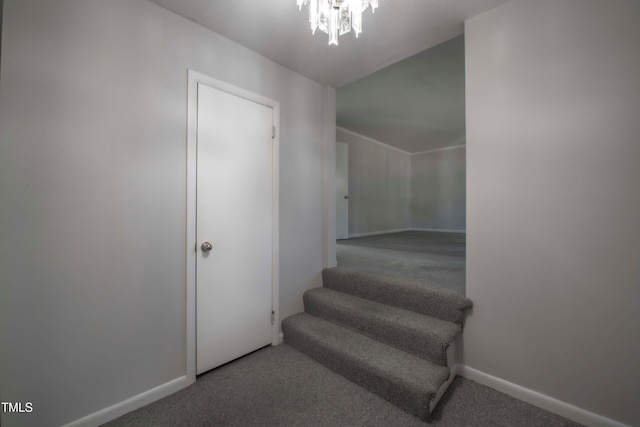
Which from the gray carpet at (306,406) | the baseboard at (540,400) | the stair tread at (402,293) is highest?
the stair tread at (402,293)

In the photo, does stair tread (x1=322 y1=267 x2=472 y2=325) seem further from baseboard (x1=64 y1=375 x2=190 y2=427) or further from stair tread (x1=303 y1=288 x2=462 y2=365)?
baseboard (x1=64 y1=375 x2=190 y2=427)

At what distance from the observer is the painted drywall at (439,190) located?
6629mm

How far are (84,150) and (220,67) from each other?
1.09 metres

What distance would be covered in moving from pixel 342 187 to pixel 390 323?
138 inches

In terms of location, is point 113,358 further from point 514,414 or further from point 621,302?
point 621,302

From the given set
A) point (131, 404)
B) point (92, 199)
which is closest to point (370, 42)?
point (92, 199)

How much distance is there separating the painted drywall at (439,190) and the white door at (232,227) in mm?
6118

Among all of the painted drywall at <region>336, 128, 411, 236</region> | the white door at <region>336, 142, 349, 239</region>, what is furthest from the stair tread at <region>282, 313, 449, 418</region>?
the painted drywall at <region>336, 128, 411, 236</region>

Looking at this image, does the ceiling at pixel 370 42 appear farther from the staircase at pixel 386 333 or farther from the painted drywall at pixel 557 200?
the staircase at pixel 386 333

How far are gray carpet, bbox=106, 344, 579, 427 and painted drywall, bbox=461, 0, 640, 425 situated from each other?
0.22m

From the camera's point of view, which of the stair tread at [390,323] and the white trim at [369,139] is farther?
the white trim at [369,139]

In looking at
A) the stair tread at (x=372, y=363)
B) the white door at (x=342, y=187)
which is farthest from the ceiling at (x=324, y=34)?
the white door at (x=342, y=187)

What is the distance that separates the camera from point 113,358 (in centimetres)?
142

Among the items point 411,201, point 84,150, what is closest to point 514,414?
point 84,150
